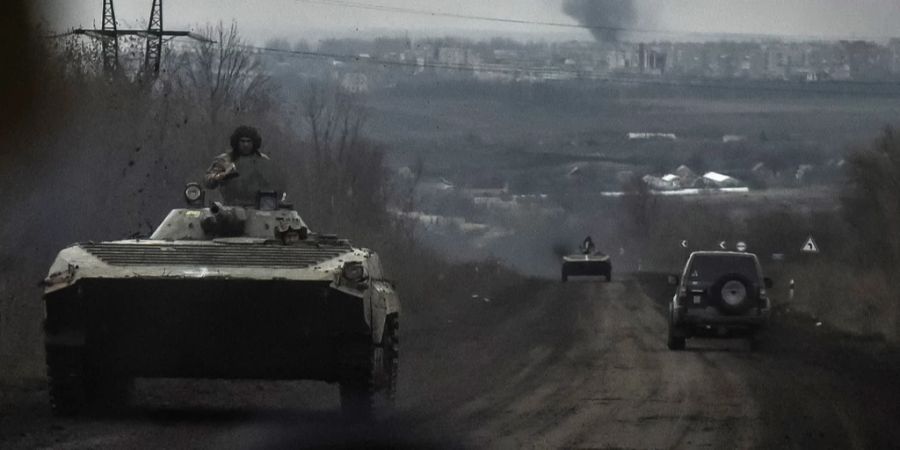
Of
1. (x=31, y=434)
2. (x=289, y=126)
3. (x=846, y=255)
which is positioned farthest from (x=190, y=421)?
(x=289, y=126)

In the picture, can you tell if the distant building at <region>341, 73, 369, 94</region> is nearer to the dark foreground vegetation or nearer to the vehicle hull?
the dark foreground vegetation

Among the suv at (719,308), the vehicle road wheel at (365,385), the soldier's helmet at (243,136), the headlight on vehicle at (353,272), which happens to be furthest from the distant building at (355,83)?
the headlight on vehicle at (353,272)

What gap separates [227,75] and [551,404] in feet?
132

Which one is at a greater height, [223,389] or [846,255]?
[223,389]

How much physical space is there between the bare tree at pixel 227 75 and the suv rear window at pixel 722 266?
1002 inches

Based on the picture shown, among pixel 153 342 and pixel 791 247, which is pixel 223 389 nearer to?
pixel 153 342

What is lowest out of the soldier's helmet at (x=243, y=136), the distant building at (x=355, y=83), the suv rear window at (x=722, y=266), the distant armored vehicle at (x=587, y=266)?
the distant armored vehicle at (x=587, y=266)

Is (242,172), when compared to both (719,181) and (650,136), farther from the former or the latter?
(719,181)

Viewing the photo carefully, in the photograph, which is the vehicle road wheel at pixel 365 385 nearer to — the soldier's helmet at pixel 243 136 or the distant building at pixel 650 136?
the soldier's helmet at pixel 243 136

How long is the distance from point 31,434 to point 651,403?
22.1 feet

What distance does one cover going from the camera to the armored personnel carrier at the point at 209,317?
1630cm

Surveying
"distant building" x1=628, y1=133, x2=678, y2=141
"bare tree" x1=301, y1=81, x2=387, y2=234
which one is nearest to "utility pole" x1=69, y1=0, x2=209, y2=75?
"bare tree" x1=301, y1=81, x2=387, y2=234

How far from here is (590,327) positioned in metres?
37.5

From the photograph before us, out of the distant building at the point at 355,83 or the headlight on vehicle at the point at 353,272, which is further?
the distant building at the point at 355,83
